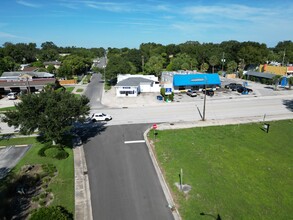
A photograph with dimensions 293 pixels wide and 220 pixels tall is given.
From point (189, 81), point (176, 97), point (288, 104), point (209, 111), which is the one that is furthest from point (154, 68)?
point (288, 104)

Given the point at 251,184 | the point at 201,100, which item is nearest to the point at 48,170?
the point at 251,184

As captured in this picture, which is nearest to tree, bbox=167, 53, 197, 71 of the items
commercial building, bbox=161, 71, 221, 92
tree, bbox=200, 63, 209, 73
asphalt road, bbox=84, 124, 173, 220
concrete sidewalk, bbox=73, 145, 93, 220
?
tree, bbox=200, 63, 209, 73

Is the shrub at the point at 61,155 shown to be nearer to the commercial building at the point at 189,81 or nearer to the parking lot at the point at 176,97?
the parking lot at the point at 176,97

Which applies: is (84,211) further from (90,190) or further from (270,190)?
(270,190)

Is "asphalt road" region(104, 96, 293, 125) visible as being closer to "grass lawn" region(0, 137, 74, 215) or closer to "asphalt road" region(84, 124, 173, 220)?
"asphalt road" region(84, 124, 173, 220)

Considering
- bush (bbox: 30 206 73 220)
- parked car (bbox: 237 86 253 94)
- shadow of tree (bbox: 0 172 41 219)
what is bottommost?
shadow of tree (bbox: 0 172 41 219)

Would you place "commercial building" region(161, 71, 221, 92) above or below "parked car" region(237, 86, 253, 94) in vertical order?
above

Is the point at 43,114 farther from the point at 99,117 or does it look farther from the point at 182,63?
the point at 182,63
